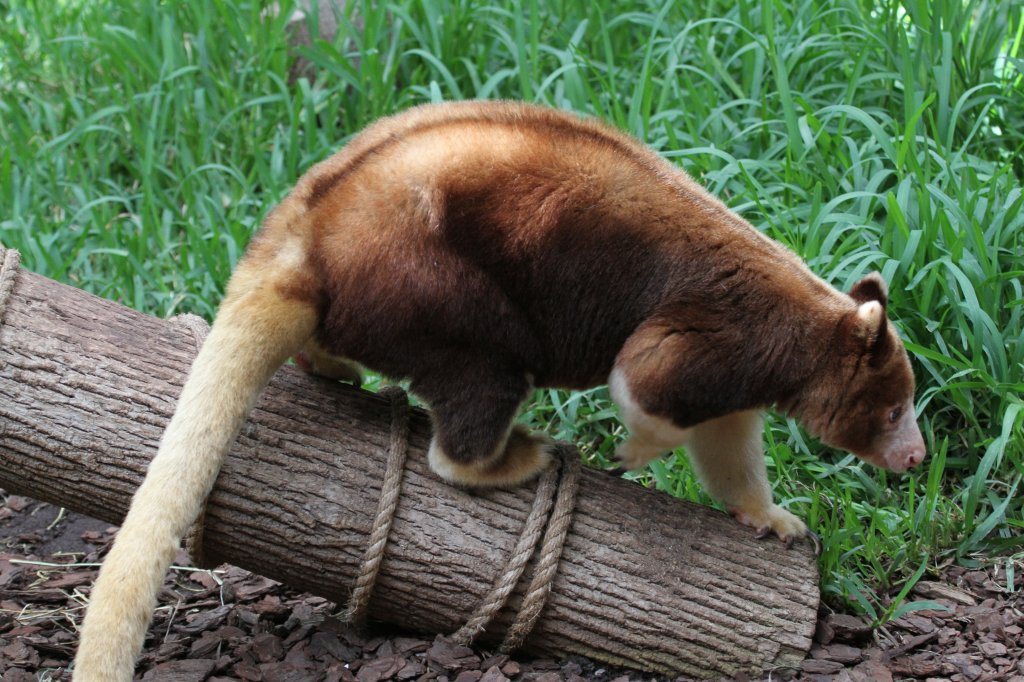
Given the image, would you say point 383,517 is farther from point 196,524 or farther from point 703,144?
point 703,144

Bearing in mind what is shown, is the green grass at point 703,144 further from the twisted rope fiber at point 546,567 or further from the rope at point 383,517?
the rope at point 383,517

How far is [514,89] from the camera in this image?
6125 mm

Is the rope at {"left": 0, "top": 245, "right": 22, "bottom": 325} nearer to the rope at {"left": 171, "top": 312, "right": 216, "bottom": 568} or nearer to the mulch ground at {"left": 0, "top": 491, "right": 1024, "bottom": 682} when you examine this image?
the rope at {"left": 171, "top": 312, "right": 216, "bottom": 568}

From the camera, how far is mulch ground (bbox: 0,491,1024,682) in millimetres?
3639

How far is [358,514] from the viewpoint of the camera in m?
3.53

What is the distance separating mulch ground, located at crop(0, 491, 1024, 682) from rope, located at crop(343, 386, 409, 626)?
A: 8.1 inches

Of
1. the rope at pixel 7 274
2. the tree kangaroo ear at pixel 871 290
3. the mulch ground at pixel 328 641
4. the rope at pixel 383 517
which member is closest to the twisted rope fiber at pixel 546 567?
the mulch ground at pixel 328 641

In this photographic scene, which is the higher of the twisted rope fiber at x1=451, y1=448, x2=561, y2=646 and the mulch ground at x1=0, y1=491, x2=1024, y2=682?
the twisted rope fiber at x1=451, y1=448, x2=561, y2=646

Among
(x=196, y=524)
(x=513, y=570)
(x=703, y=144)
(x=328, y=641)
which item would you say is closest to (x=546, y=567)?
(x=513, y=570)

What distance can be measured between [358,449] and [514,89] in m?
3.04

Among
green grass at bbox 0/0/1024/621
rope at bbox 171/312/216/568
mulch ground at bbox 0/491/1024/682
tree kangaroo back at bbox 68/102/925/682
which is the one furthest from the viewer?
green grass at bbox 0/0/1024/621

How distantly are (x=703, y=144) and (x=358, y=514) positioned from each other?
8.69 ft

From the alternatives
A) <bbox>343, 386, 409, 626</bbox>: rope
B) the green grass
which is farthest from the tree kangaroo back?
the green grass

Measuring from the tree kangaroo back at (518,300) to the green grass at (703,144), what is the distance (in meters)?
0.78
